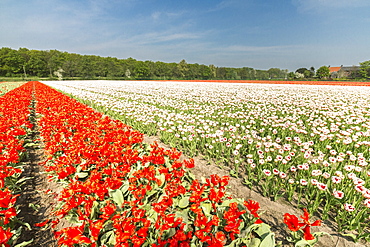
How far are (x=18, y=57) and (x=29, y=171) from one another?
113737 mm

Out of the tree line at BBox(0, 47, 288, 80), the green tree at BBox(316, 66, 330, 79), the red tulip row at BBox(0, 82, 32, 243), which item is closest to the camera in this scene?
the red tulip row at BBox(0, 82, 32, 243)

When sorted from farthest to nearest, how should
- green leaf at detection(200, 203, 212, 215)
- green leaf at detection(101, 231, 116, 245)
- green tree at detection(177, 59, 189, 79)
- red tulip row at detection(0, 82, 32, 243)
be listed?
green tree at detection(177, 59, 189, 79), green leaf at detection(200, 203, 212, 215), green leaf at detection(101, 231, 116, 245), red tulip row at detection(0, 82, 32, 243)

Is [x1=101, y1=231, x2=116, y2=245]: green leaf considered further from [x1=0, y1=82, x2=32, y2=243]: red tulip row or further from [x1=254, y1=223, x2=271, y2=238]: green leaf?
[x1=254, y1=223, x2=271, y2=238]: green leaf

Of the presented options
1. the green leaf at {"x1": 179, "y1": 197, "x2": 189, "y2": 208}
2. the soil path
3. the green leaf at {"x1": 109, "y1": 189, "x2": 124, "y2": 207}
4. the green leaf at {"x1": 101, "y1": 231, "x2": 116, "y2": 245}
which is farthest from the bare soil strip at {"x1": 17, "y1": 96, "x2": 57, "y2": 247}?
the green leaf at {"x1": 179, "y1": 197, "x2": 189, "y2": 208}

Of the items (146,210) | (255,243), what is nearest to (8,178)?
(146,210)

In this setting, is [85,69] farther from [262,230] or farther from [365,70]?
[365,70]

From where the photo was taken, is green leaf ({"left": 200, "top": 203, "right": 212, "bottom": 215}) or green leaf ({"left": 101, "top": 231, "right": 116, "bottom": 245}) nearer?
green leaf ({"left": 101, "top": 231, "right": 116, "bottom": 245})

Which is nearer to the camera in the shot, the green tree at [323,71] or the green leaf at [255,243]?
the green leaf at [255,243]

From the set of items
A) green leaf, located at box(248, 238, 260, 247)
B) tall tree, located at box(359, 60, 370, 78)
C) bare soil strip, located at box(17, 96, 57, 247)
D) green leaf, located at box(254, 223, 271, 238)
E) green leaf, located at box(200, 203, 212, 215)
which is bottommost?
bare soil strip, located at box(17, 96, 57, 247)

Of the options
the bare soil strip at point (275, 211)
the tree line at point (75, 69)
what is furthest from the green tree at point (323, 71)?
the bare soil strip at point (275, 211)

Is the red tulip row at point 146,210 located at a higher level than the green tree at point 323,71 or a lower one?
lower

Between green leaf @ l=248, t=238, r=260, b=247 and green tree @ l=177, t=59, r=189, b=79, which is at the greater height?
green tree @ l=177, t=59, r=189, b=79

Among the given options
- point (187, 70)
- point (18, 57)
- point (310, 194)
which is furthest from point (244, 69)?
point (310, 194)

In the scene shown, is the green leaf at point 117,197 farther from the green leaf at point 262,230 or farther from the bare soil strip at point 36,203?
the green leaf at point 262,230
